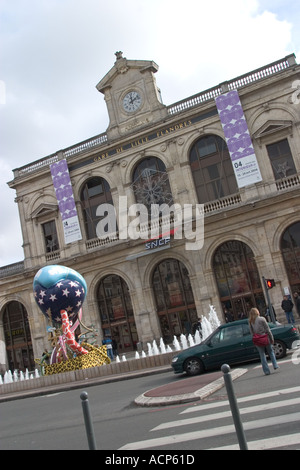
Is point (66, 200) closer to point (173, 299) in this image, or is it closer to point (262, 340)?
point (173, 299)

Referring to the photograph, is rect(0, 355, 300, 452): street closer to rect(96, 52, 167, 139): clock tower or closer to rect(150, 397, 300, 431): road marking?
rect(150, 397, 300, 431): road marking

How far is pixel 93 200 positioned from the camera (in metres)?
34.4

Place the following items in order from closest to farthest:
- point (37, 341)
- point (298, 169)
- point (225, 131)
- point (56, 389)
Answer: point (56, 389) → point (298, 169) → point (225, 131) → point (37, 341)

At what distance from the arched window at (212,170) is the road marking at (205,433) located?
2375 cm

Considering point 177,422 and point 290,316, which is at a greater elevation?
point 290,316

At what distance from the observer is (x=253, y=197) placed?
28344 mm

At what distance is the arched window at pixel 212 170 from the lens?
30203mm

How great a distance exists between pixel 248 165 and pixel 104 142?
35.1ft

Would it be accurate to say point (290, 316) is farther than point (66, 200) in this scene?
No

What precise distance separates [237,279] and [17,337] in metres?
18.4

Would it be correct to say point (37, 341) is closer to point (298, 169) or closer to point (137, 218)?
point (137, 218)

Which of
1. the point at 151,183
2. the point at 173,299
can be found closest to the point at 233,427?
the point at 173,299
